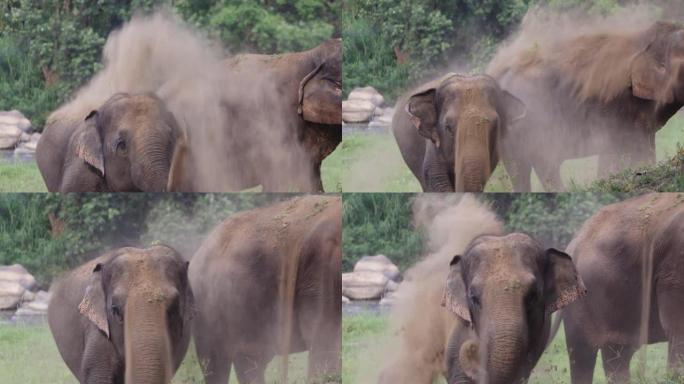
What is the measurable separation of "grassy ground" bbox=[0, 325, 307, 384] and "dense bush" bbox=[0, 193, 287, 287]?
0.40 meters

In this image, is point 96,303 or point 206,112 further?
point 206,112

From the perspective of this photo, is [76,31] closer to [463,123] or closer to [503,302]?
[463,123]

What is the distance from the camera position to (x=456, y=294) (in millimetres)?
10750

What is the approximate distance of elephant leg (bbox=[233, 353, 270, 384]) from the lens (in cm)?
1155

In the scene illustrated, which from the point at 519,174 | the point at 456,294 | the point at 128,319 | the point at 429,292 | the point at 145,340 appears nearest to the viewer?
the point at 145,340

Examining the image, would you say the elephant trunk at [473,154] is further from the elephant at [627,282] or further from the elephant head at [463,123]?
the elephant at [627,282]

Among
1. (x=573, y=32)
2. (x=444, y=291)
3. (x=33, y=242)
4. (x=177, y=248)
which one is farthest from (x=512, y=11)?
(x=33, y=242)

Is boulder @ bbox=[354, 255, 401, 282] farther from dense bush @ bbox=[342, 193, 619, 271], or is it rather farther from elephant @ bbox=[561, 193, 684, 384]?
elephant @ bbox=[561, 193, 684, 384]

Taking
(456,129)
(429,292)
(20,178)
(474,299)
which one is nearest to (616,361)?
(429,292)

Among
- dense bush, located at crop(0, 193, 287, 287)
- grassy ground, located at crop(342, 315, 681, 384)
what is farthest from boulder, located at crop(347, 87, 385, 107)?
grassy ground, located at crop(342, 315, 681, 384)

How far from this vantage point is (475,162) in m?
11.3

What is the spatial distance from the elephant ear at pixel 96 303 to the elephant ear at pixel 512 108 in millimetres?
3000

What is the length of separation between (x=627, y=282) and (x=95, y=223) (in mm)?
3767

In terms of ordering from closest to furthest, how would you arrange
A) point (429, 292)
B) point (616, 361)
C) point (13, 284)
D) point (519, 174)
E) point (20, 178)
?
point (429, 292) < point (616, 361) < point (519, 174) < point (13, 284) < point (20, 178)
